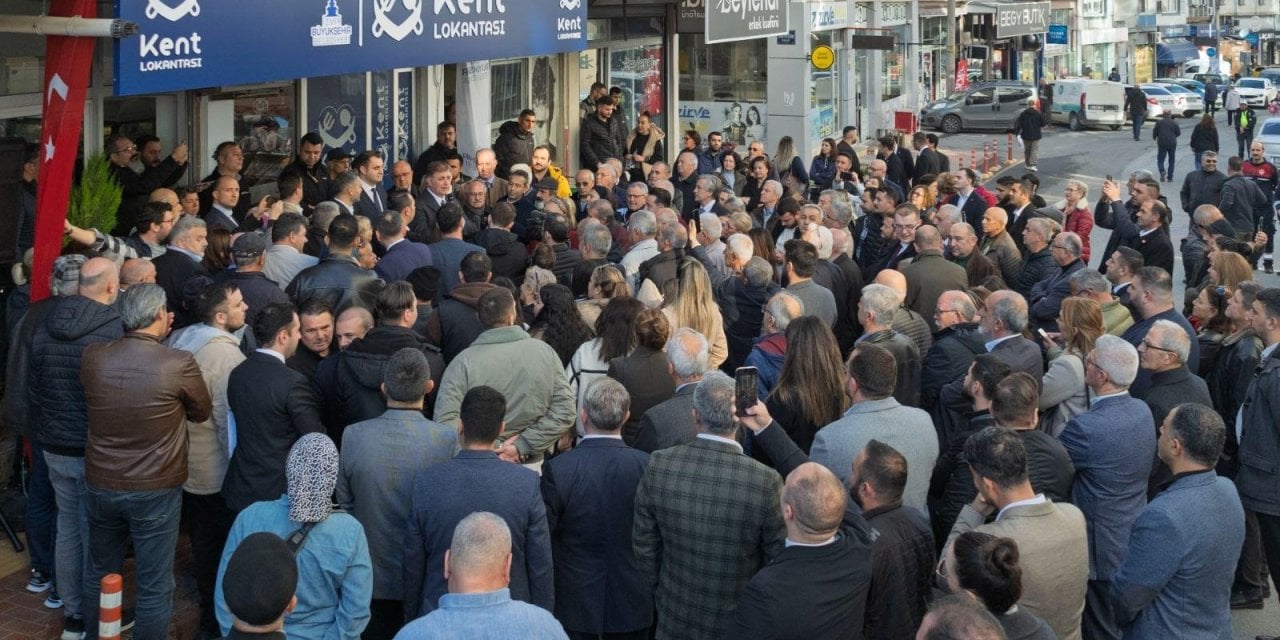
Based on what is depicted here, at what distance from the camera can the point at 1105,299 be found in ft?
29.3

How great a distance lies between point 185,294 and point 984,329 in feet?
14.9

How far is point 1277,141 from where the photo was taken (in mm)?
31984

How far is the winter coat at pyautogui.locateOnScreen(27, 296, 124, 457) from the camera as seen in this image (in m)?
6.86

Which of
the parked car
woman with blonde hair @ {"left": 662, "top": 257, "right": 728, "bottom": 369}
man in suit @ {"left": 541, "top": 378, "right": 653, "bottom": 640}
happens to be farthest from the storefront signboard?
the parked car

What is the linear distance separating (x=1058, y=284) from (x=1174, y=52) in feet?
233

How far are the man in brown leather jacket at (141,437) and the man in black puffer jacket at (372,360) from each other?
0.64 m

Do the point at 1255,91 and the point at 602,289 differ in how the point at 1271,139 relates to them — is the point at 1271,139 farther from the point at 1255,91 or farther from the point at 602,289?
the point at 602,289

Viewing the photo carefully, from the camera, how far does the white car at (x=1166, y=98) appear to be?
A: 159ft

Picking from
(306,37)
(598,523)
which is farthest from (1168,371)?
(306,37)

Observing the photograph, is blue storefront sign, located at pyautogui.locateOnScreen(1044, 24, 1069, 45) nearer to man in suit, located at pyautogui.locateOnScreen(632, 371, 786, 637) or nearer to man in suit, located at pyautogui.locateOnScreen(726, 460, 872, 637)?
man in suit, located at pyautogui.locateOnScreen(632, 371, 786, 637)

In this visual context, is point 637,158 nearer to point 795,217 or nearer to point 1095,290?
point 795,217

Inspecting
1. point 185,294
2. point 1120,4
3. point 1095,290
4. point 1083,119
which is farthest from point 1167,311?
point 1120,4

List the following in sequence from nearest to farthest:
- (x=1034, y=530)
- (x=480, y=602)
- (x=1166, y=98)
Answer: (x=480, y=602)
(x=1034, y=530)
(x=1166, y=98)

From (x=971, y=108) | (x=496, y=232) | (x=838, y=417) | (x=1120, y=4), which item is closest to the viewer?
(x=838, y=417)
